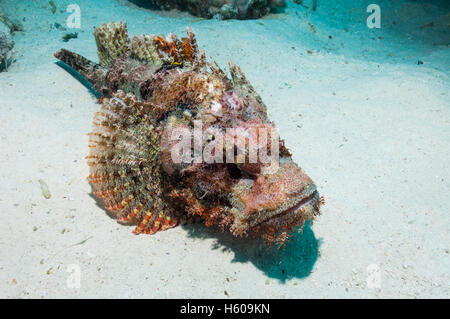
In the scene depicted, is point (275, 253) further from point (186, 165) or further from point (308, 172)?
point (308, 172)

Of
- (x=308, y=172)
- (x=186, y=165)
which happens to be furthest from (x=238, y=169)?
(x=308, y=172)

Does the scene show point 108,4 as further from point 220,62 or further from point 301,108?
point 301,108

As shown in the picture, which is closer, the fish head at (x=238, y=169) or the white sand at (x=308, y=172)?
the fish head at (x=238, y=169)

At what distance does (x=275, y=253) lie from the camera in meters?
3.04

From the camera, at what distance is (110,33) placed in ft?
16.1

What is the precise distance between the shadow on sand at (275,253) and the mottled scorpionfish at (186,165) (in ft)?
0.52

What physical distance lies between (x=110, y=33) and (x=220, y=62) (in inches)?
96.9

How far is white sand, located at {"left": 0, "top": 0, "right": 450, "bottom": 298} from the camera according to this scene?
9.09ft

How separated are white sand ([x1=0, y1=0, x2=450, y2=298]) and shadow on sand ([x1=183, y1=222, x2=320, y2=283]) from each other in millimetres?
11

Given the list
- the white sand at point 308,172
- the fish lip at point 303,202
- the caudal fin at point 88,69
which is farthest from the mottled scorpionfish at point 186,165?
the caudal fin at point 88,69

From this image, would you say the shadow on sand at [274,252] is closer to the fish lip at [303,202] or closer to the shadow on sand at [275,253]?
the shadow on sand at [275,253]

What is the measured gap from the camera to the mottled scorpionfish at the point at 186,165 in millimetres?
2416

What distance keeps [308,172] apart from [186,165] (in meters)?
2.00

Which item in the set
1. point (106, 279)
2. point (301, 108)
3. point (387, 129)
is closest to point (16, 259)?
point (106, 279)
